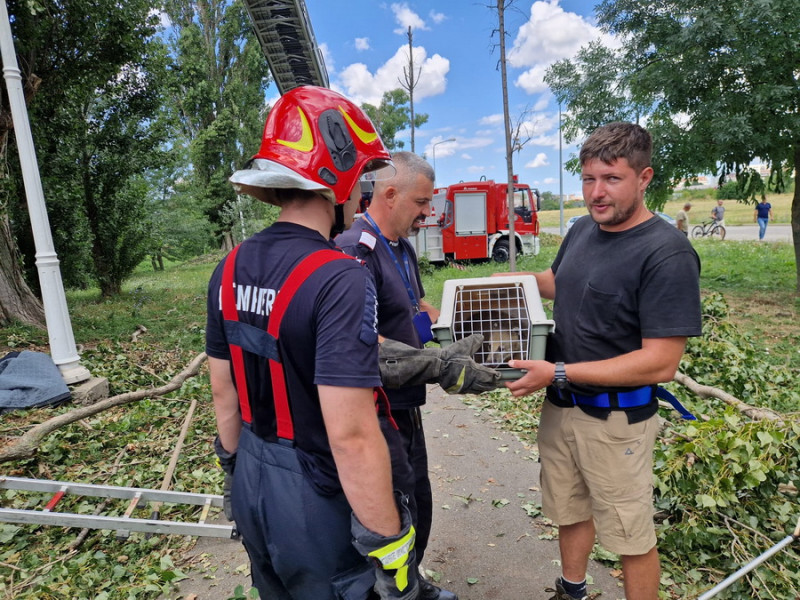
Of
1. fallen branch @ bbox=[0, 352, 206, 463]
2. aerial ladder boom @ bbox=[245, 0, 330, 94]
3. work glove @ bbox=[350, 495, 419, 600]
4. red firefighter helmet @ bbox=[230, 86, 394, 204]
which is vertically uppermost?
aerial ladder boom @ bbox=[245, 0, 330, 94]

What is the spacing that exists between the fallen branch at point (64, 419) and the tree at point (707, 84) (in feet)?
28.4

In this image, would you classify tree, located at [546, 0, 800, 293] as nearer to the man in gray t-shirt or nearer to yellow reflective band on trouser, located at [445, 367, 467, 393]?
yellow reflective band on trouser, located at [445, 367, 467, 393]

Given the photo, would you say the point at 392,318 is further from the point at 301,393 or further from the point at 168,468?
the point at 168,468

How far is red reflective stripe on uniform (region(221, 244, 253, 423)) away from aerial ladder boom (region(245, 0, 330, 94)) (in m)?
9.97

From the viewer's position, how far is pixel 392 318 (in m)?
2.21

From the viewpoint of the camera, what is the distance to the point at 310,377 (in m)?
1.37

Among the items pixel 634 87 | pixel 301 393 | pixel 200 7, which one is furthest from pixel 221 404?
pixel 200 7

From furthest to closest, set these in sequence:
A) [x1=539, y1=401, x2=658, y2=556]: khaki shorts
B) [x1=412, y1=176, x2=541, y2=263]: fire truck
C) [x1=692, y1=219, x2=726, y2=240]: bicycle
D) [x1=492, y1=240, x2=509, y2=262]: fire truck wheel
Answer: [x1=692, y1=219, x2=726, y2=240]: bicycle < [x1=492, y1=240, x2=509, y2=262]: fire truck wheel < [x1=412, y1=176, x2=541, y2=263]: fire truck < [x1=539, y1=401, x2=658, y2=556]: khaki shorts

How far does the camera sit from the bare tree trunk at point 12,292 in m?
8.00

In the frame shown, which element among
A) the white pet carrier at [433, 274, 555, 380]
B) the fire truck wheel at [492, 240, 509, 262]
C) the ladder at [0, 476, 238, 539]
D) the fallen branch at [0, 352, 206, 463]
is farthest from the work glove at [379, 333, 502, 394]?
the fire truck wheel at [492, 240, 509, 262]

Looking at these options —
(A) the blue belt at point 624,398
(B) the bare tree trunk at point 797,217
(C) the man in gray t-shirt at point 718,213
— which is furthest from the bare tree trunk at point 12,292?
(C) the man in gray t-shirt at point 718,213

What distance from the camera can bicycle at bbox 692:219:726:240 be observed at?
23141mm

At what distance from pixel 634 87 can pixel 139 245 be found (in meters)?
13.8

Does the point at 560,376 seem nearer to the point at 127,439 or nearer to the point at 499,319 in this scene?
the point at 499,319
